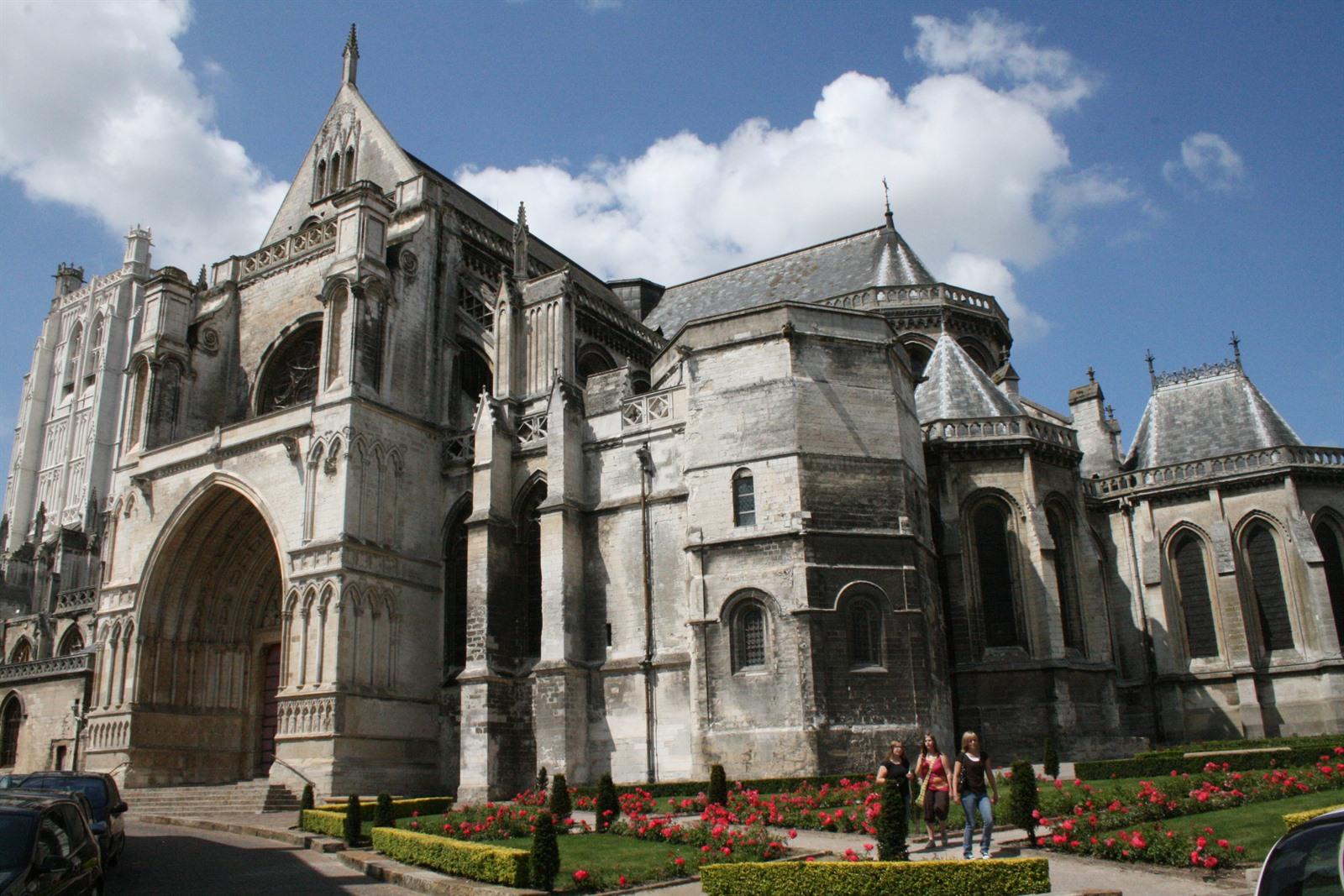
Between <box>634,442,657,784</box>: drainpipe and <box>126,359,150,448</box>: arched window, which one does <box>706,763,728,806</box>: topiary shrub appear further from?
<box>126,359,150,448</box>: arched window

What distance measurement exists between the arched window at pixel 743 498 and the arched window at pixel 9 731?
26.2 m

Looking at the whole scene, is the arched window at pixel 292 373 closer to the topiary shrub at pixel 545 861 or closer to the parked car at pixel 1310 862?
the topiary shrub at pixel 545 861

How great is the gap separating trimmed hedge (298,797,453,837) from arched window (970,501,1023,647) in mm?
12901

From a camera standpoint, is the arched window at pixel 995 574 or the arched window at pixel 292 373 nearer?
the arched window at pixel 995 574

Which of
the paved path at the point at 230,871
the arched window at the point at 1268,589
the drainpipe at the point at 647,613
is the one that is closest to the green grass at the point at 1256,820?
the paved path at the point at 230,871

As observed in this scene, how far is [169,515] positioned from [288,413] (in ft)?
16.2

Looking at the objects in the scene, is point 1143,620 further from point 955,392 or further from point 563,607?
point 563,607

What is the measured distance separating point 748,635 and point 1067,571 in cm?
962

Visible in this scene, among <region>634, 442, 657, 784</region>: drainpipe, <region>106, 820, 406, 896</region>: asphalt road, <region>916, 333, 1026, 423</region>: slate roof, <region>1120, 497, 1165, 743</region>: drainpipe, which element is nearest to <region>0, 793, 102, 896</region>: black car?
<region>106, 820, 406, 896</region>: asphalt road

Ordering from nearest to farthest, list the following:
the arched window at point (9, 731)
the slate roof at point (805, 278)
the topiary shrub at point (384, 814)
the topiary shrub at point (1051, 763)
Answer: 1. the topiary shrub at point (384, 814)
2. the topiary shrub at point (1051, 763)
3. the arched window at point (9, 731)
4. the slate roof at point (805, 278)

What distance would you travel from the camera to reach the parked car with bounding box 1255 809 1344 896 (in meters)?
5.34

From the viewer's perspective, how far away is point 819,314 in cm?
2295

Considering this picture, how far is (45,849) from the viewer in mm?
8250

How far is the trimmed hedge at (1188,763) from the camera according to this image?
61.2 ft
